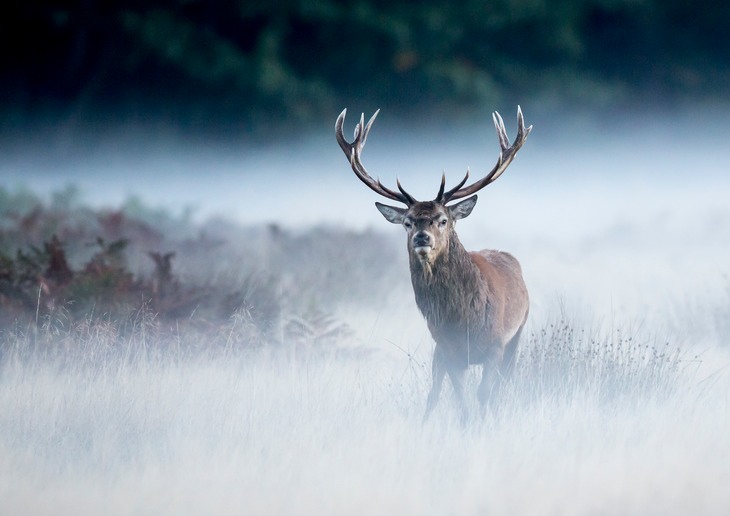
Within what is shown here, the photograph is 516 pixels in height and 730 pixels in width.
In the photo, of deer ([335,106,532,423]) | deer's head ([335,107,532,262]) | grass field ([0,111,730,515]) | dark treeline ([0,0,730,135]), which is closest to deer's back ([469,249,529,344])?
deer ([335,106,532,423])

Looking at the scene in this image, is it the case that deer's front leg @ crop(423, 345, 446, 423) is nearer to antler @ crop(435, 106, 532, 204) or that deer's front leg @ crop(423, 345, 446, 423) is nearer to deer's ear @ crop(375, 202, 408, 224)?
deer's ear @ crop(375, 202, 408, 224)

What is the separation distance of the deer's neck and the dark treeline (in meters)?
11.7

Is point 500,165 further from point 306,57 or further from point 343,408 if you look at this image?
point 306,57

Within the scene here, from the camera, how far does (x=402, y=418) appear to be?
6.23 m

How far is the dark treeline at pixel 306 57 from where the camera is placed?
18016 millimetres

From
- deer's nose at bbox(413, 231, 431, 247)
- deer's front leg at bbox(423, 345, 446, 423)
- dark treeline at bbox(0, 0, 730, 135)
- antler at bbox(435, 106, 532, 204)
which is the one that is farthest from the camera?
dark treeline at bbox(0, 0, 730, 135)

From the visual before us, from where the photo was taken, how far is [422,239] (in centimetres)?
612

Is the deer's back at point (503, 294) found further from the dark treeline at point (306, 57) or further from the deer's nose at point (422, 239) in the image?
the dark treeline at point (306, 57)

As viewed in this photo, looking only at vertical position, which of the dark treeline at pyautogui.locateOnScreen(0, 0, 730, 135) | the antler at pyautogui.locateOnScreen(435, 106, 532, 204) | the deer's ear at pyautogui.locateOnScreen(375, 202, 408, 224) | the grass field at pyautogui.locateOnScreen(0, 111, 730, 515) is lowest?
the grass field at pyautogui.locateOnScreen(0, 111, 730, 515)

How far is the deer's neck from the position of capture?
6375 millimetres

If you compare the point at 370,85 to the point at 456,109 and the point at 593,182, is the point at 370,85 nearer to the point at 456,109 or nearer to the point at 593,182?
the point at 456,109

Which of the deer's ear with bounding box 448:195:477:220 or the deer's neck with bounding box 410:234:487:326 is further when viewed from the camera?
the deer's ear with bounding box 448:195:477:220

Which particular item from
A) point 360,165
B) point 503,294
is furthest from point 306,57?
point 503,294

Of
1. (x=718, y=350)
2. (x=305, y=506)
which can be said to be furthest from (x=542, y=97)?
(x=305, y=506)
